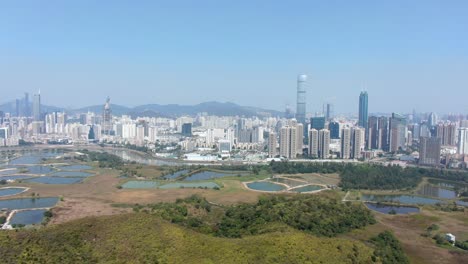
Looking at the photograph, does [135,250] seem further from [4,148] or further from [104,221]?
[4,148]

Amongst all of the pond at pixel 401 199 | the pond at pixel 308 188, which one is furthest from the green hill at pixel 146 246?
the pond at pixel 308 188

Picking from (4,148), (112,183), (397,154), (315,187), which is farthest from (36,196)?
(397,154)

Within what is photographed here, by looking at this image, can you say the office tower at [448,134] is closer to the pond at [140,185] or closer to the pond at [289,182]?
the pond at [289,182]

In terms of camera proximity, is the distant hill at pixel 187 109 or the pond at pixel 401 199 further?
the distant hill at pixel 187 109

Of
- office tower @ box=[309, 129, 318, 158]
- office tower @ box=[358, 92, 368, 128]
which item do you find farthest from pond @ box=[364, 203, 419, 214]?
office tower @ box=[358, 92, 368, 128]

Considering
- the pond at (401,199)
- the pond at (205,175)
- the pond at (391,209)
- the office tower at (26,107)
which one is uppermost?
the office tower at (26,107)

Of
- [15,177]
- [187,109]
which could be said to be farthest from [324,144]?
[187,109]

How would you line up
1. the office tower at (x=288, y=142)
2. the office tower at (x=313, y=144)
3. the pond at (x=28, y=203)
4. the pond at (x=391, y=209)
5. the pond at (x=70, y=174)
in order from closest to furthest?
the pond at (x=28, y=203) < the pond at (x=391, y=209) < the pond at (x=70, y=174) < the office tower at (x=288, y=142) < the office tower at (x=313, y=144)
